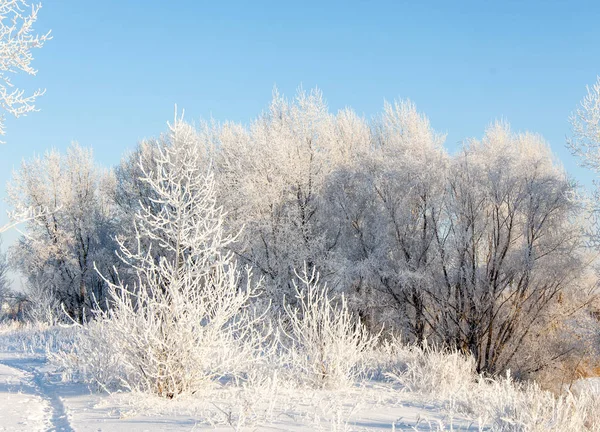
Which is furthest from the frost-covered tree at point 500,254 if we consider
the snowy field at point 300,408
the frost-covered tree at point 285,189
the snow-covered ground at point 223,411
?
the snow-covered ground at point 223,411

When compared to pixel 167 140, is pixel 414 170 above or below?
below

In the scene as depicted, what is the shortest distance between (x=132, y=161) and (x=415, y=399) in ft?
81.5

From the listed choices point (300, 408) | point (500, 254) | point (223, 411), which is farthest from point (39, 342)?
point (500, 254)

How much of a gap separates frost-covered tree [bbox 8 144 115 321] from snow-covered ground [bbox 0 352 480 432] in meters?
22.6

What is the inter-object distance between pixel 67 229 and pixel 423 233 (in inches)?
754

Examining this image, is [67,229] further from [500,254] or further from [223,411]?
[223,411]

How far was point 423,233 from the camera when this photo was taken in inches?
764

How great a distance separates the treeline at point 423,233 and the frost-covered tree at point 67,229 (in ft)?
32.6

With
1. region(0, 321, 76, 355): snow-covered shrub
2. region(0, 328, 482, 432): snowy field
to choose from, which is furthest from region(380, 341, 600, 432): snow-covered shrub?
region(0, 321, 76, 355): snow-covered shrub

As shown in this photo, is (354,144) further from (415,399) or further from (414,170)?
(415,399)

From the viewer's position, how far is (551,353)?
63.8 ft

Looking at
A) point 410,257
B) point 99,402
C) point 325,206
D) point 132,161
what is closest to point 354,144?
point 325,206

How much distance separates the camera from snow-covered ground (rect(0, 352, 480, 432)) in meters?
4.72

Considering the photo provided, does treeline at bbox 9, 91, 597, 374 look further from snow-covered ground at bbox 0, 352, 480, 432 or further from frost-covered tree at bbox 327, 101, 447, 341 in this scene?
snow-covered ground at bbox 0, 352, 480, 432
